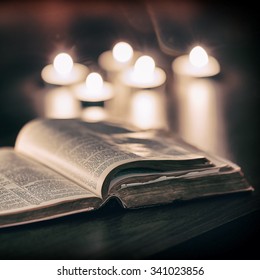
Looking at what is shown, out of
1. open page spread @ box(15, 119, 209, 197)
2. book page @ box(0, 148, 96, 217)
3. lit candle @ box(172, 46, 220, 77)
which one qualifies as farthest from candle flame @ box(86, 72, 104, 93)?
book page @ box(0, 148, 96, 217)

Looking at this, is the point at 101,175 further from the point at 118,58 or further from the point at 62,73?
the point at 118,58

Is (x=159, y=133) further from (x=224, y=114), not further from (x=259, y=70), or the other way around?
(x=259, y=70)

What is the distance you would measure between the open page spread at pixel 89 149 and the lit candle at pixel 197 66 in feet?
3.00

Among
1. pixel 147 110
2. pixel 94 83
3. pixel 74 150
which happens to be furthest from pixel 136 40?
pixel 74 150

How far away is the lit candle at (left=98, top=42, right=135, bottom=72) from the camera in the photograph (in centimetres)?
225

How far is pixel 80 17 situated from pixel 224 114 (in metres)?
1.39

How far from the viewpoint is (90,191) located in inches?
40.5

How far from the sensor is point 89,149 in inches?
43.9

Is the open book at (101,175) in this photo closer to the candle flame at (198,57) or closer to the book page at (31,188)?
the book page at (31,188)

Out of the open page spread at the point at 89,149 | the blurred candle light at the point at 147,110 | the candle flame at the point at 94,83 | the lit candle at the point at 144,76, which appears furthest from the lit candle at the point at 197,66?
the open page spread at the point at 89,149

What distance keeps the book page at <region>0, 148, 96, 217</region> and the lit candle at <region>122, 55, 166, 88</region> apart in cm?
90

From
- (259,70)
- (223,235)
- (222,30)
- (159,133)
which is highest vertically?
(222,30)

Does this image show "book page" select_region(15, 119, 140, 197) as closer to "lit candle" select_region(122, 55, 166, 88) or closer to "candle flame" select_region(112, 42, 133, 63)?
"lit candle" select_region(122, 55, 166, 88)

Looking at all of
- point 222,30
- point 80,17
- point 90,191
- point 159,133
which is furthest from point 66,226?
point 80,17
